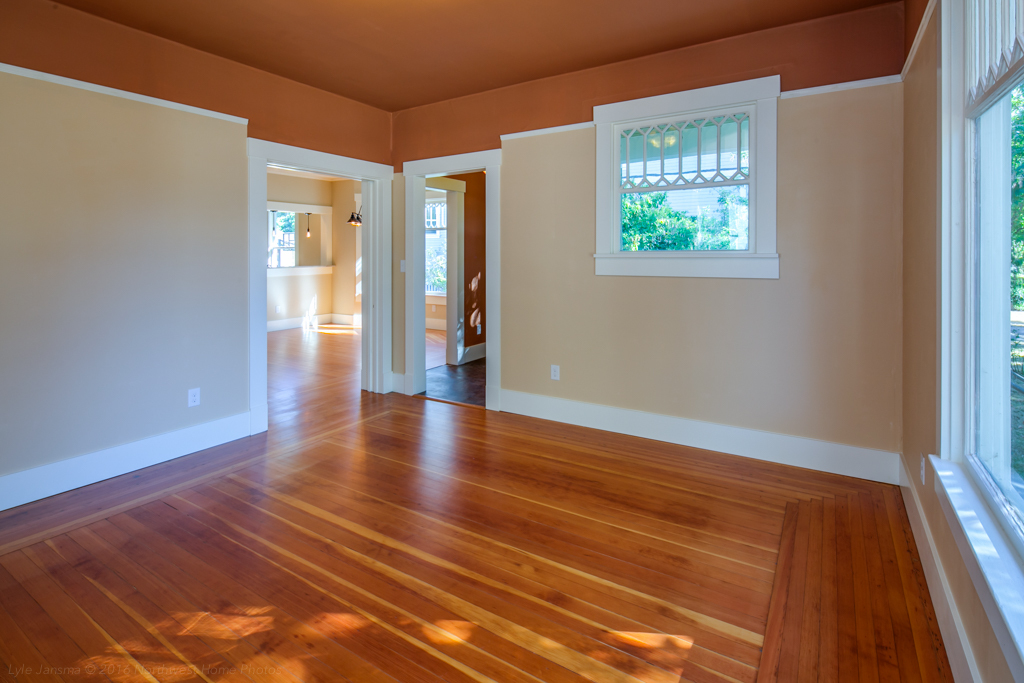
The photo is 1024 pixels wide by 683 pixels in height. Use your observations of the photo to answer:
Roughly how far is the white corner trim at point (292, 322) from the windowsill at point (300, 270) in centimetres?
83

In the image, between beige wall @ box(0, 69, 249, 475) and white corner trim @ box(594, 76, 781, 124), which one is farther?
white corner trim @ box(594, 76, 781, 124)

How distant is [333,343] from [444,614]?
7132 mm

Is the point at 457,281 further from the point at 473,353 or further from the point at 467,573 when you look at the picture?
the point at 467,573

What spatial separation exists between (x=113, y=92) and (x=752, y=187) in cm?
385

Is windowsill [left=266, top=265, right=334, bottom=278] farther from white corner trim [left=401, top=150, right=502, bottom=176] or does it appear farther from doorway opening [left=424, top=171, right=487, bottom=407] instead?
white corner trim [left=401, top=150, right=502, bottom=176]

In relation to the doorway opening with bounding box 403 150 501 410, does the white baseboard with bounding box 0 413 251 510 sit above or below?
below

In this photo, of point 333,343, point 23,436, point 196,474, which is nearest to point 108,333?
point 23,436

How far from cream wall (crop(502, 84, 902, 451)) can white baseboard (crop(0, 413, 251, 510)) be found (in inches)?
92.2

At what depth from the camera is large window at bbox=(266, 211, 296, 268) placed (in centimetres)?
1022

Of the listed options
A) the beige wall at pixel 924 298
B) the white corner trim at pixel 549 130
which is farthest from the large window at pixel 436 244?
the beige wall at pixel 924 298

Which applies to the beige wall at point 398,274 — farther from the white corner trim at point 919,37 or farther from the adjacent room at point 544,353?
the white corner trim at point 919,37

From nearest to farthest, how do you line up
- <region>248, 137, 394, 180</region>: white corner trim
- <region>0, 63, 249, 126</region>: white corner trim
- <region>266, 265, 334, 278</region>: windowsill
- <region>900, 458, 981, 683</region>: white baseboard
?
<region>900, 458, 981, 683</region>: white baseboard < <region>0, 63, 249, 126</region>: white corner trim < <region>248, 137, 394, 180</region>: white corner trim < <region>266, 265, 334, 278</region>: windowsill

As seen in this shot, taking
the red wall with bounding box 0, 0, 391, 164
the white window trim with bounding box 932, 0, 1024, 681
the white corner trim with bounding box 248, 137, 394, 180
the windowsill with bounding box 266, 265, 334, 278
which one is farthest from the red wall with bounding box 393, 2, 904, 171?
the windowsill with bounding box 266, 265, 334, 278

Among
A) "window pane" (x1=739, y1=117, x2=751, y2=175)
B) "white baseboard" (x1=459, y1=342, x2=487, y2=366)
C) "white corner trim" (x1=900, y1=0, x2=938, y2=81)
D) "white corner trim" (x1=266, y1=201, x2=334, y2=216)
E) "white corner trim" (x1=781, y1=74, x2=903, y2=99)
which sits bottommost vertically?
"white baseboard" (x1=459, y1=342, x2=487, y2=366)
